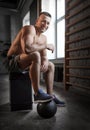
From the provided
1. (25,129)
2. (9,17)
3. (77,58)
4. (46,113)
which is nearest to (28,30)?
(46,113)

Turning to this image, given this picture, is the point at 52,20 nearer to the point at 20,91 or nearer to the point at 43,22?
the point at 43,22

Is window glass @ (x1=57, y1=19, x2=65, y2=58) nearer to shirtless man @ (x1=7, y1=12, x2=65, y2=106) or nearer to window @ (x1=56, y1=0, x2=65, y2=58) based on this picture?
window @ (x1=56, y1=0, x2=65, y2=58)

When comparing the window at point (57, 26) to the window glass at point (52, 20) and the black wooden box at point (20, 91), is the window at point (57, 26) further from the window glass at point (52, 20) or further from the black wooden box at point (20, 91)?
the black wooden box at point (20, 91)

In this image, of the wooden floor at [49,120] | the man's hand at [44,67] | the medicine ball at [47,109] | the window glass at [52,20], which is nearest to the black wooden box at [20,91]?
the wooden floor at [49,120]

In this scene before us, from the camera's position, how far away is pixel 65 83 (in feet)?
12.1

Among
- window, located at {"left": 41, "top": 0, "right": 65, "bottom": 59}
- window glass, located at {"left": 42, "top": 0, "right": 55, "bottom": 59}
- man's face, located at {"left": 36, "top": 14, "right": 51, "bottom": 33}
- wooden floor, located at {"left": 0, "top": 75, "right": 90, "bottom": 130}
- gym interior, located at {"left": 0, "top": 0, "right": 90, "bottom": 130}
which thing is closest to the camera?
wooden floor, located at {"left": 0, "top": 75, "right": 90, "bottom": 130}

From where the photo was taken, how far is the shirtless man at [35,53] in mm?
1923

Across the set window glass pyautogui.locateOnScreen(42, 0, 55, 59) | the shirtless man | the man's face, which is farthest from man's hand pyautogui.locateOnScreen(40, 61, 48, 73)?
window glass pyautogui.locateOnScreen(42, 0, 55, 59)

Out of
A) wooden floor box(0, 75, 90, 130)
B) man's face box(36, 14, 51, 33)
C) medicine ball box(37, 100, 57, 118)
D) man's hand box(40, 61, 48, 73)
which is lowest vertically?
wooden floor box(0, 75, 90, 130)

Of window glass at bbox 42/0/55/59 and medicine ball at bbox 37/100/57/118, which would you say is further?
window glass at bbox 42/0/55/59

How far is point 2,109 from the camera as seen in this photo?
2.30 meters

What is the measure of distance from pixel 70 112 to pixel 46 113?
42 cm

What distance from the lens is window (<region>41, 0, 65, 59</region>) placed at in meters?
4.73

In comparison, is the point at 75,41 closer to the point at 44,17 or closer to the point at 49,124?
the point at 44,17
